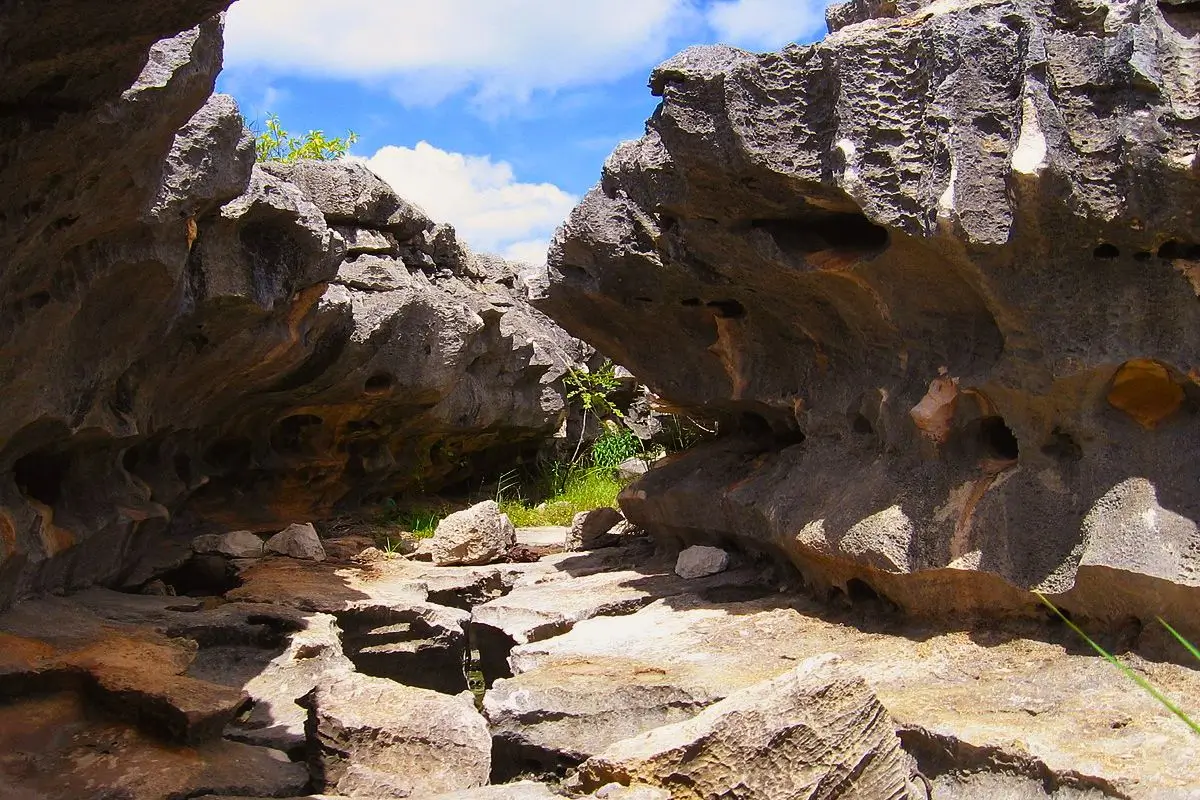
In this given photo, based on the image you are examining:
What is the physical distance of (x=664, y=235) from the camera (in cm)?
619

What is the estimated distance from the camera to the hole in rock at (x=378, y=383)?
28.3ft

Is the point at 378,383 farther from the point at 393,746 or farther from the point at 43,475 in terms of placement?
the point at 393,746

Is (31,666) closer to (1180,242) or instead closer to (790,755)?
(790,755)

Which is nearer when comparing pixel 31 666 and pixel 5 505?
pixel 31 666

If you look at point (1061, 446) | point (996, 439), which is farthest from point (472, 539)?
point (1061, 446)

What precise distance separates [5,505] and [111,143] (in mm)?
2304

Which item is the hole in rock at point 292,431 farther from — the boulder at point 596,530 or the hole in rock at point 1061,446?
the hole in rock at point 1061,446

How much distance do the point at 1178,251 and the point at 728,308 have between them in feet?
9.19

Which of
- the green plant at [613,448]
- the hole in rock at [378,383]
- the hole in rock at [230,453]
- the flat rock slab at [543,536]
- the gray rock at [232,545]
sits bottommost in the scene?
the flat rock slab at [543,536]

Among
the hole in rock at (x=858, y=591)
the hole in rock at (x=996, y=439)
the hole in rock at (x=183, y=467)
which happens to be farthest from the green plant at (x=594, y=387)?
the hole in rock at (x=996, y=439)

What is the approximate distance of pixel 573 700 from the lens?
4312mm

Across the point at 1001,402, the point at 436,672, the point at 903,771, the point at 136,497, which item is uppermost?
the point at 1001,402

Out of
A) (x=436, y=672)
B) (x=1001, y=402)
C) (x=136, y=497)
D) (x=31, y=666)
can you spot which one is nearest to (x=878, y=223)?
(x=1001, y=402)

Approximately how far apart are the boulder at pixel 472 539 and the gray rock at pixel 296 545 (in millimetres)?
792
